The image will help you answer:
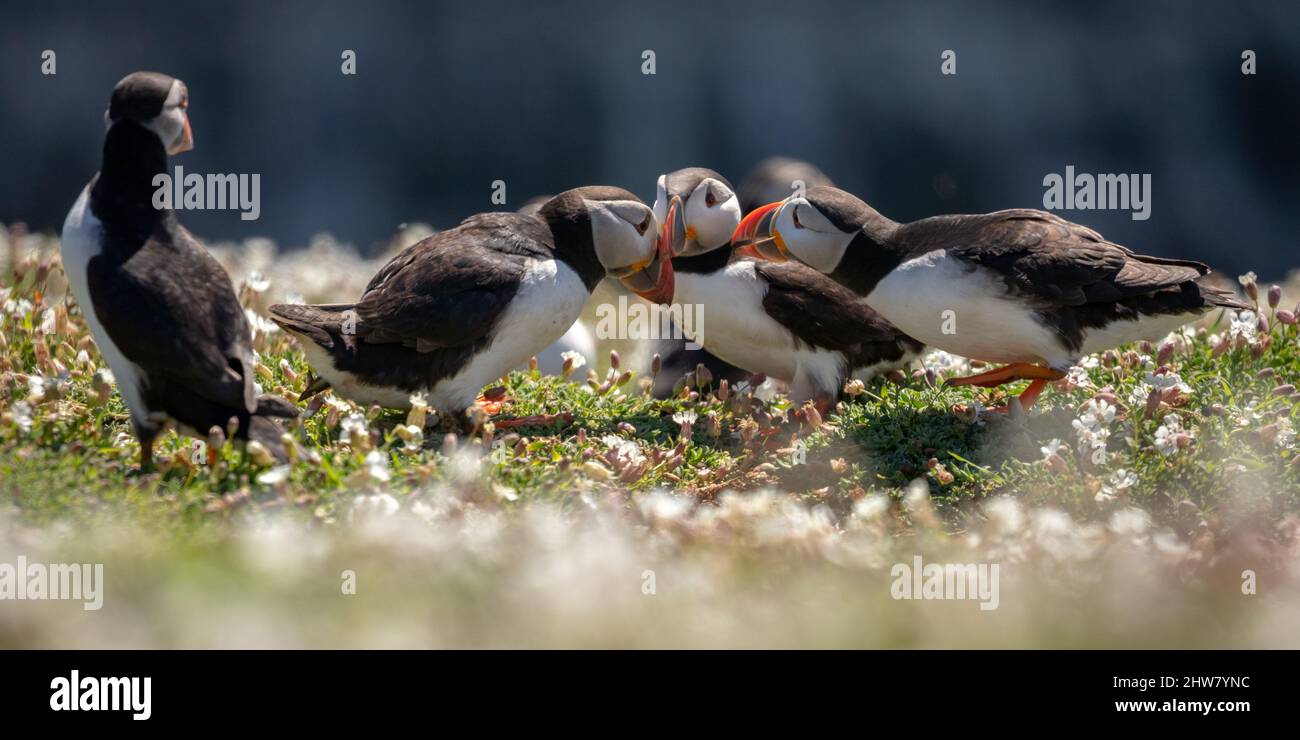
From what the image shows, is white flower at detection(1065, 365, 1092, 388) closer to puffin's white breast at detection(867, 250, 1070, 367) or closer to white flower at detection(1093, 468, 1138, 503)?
puffin's white breast at detection(867, 250, 1070, 367)

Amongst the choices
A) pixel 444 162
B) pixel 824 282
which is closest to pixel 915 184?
pixel 444 162

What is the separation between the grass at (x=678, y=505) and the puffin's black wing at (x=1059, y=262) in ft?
1.52

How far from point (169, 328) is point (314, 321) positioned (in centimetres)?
104

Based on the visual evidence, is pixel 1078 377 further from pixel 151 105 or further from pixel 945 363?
pixel 151 105

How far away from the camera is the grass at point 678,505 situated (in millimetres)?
3721

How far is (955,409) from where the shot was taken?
21.5 feet

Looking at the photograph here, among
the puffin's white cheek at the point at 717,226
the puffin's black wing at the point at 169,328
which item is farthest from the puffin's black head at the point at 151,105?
the puffin's white cheek at the point at 717,226

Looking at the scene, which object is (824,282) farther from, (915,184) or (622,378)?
(915,184)

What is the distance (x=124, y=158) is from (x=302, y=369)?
2.07 metres

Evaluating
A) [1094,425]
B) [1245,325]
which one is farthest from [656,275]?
[1245,325]

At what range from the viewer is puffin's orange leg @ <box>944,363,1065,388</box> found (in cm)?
669

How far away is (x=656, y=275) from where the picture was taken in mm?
7141

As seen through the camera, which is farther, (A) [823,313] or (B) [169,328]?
(A) [823,313]

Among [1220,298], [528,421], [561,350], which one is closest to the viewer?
[1220,298]
